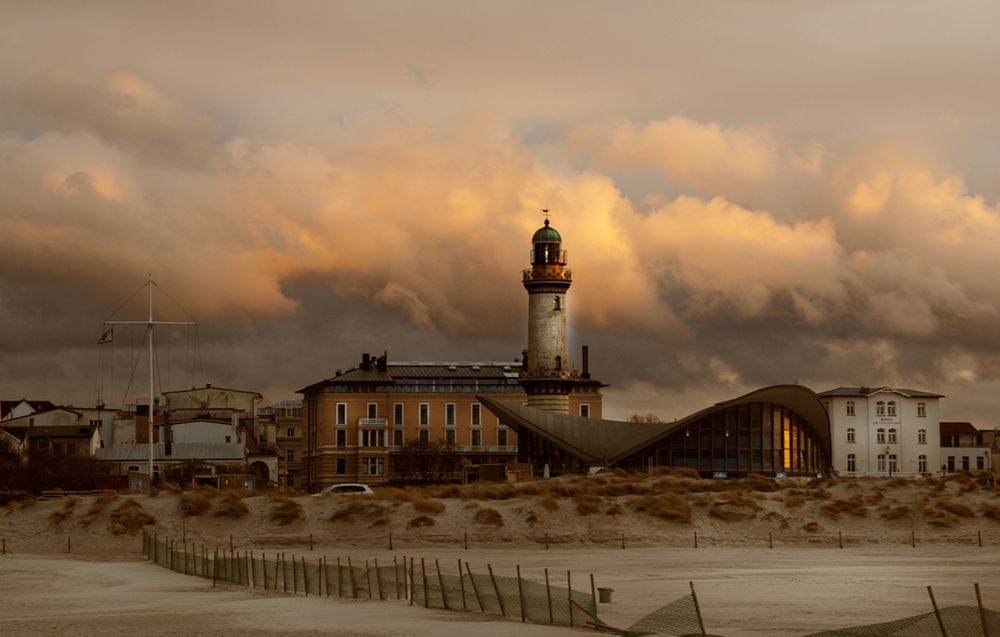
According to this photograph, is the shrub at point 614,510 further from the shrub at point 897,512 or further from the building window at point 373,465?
the building window at point 373,465

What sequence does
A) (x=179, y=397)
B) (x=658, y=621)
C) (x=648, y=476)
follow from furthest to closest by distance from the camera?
(x=179, y=397)
(x=648, y=476)
(x=658, y=621)

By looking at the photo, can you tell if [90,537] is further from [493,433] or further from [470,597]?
[493,433]

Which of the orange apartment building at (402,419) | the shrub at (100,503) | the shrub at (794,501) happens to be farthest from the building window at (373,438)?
the shrub at (794,501)

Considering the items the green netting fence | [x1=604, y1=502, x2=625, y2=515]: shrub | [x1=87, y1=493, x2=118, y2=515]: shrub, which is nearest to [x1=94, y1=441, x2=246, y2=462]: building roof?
[x1=87, y1=493, x2=118, y2=515]: shrub

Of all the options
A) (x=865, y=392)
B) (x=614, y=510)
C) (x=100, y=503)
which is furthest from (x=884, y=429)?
(x=100, y=503)

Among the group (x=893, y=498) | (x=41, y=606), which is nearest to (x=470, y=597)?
(x=41, y=606)

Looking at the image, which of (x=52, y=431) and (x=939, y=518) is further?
(x=52, y=431)

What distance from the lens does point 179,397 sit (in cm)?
16525

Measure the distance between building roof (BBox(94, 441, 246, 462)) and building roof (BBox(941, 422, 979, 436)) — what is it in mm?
80423

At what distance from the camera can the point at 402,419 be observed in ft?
427

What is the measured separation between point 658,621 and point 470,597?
605cm

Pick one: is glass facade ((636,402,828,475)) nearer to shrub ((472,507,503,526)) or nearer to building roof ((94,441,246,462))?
building roof ((94,441,246,462))

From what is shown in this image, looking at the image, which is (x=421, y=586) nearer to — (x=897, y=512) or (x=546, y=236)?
(x=897, y=512)

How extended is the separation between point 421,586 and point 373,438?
93853mm
